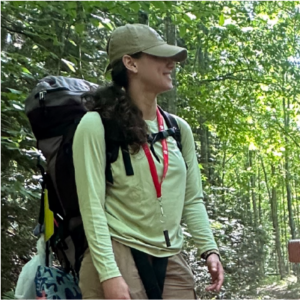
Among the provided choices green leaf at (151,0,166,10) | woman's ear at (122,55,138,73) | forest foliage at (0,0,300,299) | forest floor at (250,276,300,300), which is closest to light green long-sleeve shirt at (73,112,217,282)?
woman's ear at (122,55,138,73)

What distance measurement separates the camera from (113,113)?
2029 mm

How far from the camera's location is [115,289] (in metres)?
1.80

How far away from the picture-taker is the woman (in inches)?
74.8

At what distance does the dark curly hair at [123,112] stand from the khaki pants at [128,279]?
411mm

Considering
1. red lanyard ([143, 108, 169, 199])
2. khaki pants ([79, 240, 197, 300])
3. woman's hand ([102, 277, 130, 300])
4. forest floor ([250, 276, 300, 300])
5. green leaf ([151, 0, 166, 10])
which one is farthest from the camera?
forest floor ([250, 276, 300, 300])

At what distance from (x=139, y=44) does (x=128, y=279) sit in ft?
3.21

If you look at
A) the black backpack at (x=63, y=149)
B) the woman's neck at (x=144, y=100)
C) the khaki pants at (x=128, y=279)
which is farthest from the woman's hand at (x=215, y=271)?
the woman's neck at (x=144, y=100)

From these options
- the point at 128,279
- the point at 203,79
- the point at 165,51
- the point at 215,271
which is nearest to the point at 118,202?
the point at 128,279

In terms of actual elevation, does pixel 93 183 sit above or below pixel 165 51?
below

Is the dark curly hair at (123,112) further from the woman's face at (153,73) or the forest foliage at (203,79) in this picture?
the forest foliage at (203,79)

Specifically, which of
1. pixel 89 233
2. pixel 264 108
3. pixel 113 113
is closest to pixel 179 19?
pixel 113 113

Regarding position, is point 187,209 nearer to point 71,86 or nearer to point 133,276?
point 133,276

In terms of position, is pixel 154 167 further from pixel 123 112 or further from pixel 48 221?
pixel 48 221

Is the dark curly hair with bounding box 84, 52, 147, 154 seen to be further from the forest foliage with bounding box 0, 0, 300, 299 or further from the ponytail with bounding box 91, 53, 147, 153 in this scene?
the forest foliage with bounding box 0, 0, 300, 299
